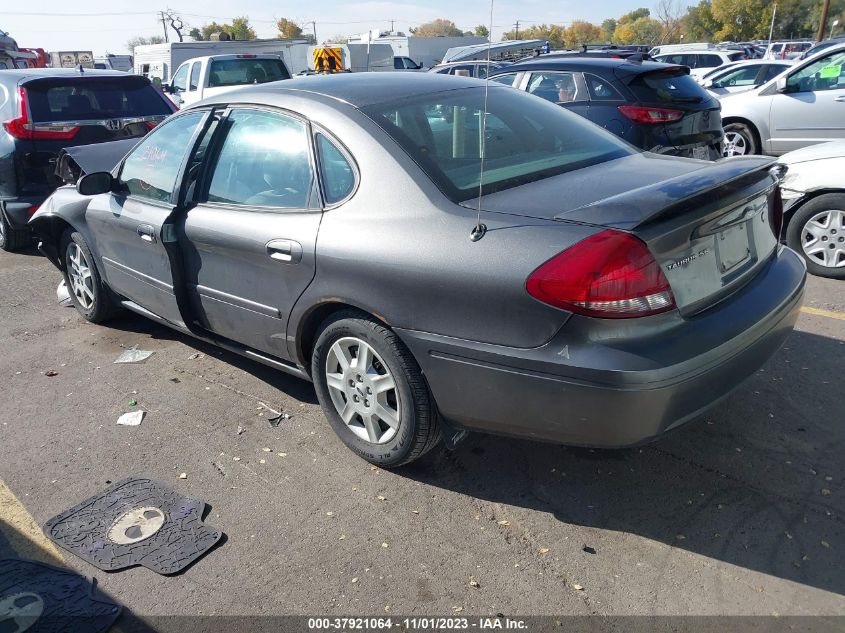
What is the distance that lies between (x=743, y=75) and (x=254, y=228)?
14.1 meters

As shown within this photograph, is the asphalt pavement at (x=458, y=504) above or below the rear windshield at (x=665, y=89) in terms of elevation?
below

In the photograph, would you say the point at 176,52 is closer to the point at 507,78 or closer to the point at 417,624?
the point at 507,78

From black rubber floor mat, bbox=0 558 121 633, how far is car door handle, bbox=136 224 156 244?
6.26 feet

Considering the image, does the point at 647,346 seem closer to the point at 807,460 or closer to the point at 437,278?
the point at 437,278

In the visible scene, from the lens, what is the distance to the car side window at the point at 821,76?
29.9 ft

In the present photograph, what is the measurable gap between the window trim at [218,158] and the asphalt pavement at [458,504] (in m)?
1.13

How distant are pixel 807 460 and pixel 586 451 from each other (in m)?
0.96

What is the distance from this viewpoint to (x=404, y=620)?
2504mm

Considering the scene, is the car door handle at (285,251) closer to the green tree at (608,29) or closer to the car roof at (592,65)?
the car roof at (592,65)

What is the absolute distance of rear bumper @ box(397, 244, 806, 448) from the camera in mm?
2488

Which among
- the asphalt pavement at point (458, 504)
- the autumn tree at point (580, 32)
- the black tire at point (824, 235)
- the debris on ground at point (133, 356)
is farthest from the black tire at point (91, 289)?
the autumn tree at point (580, 32)

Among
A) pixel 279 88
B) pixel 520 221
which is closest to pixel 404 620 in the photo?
pixel 520 221

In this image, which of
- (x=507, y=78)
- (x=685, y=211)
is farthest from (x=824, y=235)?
(x=507, y=78)

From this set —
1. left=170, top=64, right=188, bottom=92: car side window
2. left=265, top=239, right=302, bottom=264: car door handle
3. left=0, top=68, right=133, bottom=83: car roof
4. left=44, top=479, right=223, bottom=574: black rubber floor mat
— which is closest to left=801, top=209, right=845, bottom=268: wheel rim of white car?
left=265, top=239, right=302, bottom=264: car door handle
